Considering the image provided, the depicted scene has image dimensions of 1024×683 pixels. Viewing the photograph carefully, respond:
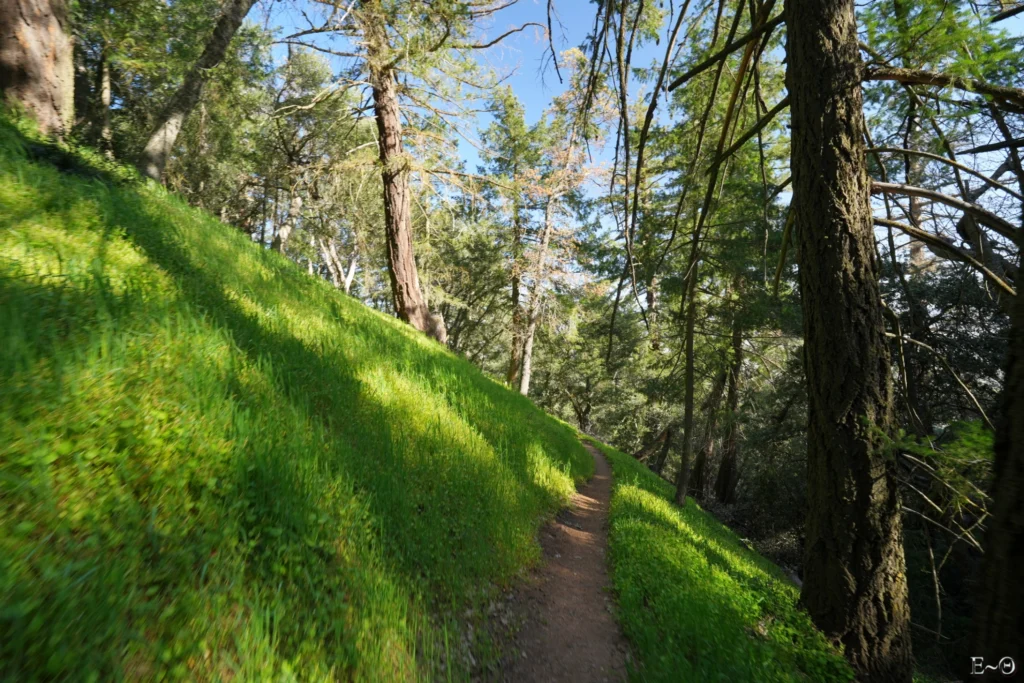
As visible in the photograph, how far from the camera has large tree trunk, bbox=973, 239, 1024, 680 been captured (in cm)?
82

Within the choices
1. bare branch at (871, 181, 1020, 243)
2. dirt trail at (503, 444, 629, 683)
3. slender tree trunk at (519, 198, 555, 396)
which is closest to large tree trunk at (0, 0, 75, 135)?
dirt trail at (503, 444, 629, 683)

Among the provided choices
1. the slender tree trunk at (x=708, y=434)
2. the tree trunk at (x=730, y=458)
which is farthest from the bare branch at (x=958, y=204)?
the tree trunk at (x=730, y=458)

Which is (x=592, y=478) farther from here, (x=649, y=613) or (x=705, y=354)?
(x=649, y=613)

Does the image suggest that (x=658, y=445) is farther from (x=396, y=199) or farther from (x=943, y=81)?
(x=943, y=81)

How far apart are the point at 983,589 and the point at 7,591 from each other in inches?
95.0

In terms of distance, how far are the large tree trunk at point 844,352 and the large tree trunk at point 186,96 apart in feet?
29.7

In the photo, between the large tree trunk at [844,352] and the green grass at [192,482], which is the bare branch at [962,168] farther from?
the green grass at [192,482]

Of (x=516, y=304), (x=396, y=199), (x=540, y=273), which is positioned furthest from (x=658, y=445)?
(x=396, y=199)

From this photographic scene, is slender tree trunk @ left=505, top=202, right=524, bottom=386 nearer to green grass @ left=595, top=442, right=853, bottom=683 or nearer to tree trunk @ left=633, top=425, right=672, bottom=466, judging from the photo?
tree trunk @ left=633, top=425, right=672, bottom=466

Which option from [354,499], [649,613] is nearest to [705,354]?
[649,613]

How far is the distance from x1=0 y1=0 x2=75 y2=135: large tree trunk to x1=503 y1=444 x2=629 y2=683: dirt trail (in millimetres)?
7504

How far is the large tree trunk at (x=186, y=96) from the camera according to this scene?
7184 millimetres

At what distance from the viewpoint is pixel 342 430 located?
305 centimetres

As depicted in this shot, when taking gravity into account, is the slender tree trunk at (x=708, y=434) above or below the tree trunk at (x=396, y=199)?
below
